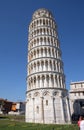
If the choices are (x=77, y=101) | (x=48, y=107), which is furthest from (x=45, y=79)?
(x=77, y=101)

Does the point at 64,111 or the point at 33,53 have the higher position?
the point at 33,53

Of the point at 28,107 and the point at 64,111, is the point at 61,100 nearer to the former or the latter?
the point at 64,111

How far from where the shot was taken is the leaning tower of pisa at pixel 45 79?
3694 cm

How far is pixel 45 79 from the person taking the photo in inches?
1565

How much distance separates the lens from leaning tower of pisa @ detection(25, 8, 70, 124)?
3694 centimetres

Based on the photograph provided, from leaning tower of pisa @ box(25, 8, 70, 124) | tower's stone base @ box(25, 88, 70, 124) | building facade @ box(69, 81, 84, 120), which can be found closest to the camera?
tower's stone base @ box(25, 88, 70, 124)

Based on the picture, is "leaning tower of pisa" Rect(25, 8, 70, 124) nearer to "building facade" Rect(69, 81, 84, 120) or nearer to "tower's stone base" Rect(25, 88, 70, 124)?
"tower's stone base" Rect(25, 88, 70, 124)

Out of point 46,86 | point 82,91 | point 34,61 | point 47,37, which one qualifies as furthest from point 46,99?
point 82,91

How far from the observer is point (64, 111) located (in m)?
37.9

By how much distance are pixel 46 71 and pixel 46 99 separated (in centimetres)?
728

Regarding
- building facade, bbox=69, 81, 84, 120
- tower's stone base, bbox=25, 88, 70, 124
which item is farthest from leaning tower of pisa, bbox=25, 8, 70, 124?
building facade, bbox=69, 81, 84, 120

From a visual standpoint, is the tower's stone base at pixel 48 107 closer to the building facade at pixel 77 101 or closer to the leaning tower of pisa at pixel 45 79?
the leaning tower of pisa at pixel 45 79

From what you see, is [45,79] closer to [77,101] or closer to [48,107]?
[48,107]

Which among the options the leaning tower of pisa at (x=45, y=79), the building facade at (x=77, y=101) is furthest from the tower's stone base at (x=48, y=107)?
the building facade at (x=77, y=101)
